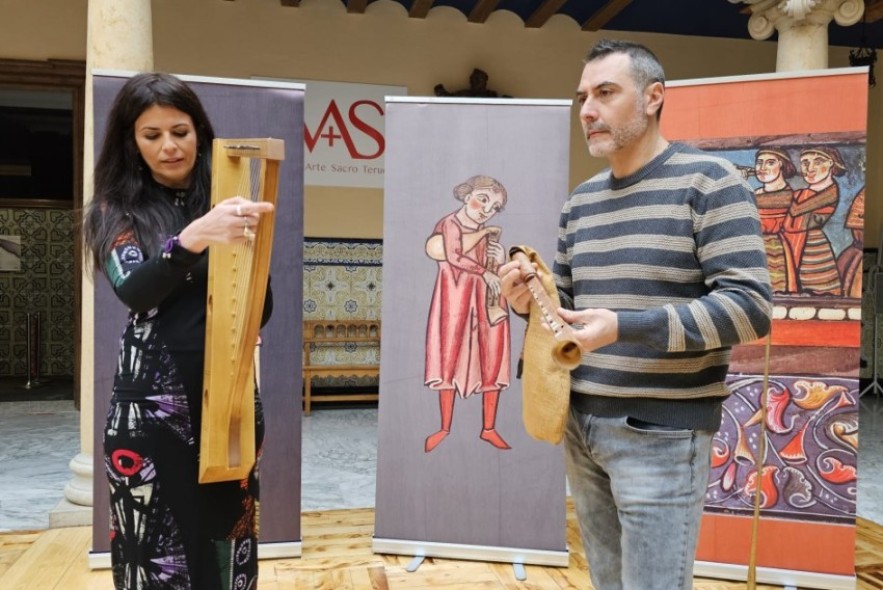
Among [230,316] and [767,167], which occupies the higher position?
[767,167]

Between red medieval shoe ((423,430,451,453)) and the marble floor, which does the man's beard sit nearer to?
red medieval shoe ((423,430,451,453))

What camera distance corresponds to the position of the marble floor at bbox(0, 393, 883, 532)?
3.82m

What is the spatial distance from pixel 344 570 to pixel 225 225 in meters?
2.07

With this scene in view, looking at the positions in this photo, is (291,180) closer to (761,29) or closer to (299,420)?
(299,420)

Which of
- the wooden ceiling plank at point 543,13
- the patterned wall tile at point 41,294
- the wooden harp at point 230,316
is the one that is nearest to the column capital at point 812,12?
the wooden ceiling plank at point 543,13

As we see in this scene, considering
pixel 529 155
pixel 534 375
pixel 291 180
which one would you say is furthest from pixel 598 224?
pixel 291 180

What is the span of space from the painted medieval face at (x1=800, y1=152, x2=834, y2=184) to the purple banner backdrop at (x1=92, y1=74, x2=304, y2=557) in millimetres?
1970

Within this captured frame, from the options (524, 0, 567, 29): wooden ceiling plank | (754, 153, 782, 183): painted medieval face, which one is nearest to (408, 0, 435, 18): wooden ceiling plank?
(524, 0, 567, 29): wooden ceiling plank

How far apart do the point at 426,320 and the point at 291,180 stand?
794mm

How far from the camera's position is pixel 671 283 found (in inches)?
53.8

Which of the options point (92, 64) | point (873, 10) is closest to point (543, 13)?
point (873, 10)

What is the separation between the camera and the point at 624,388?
1.39 m

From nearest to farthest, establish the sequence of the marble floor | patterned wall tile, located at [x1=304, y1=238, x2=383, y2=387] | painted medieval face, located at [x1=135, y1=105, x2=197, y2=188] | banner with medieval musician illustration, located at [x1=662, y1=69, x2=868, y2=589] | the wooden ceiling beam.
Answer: painted medieval face, located at [x1=135, y1=105, x2=197, y2=188] → banner with medieval musician illustration, located at [x1=662, y1=69, x2=868, y2=589] → the marble floor → the wooden ceiling beam → patterned wall tile, located at [x1=304, y1=238, x2=383, y2=387]

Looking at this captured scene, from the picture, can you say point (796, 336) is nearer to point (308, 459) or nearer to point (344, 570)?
point (344, 570)
